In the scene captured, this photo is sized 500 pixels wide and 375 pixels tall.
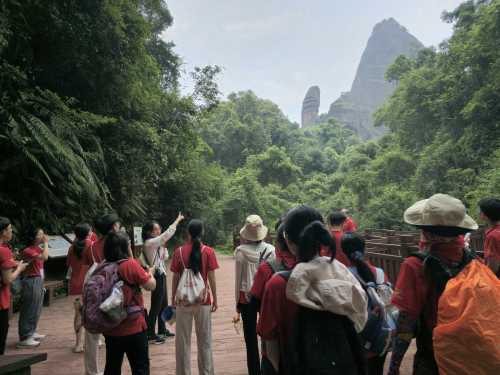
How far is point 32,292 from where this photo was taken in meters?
4.12

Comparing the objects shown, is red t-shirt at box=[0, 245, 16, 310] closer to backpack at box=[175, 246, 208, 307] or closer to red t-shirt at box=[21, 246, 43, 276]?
red t-shirt at box=[21, 246, 43, 276]

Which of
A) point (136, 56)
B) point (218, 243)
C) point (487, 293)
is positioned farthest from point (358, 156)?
point (487, 293)

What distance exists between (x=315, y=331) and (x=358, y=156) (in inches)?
1060

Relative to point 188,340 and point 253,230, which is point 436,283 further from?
point 188,340

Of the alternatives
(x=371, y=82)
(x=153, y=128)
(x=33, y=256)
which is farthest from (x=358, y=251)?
(x=371, y=82)

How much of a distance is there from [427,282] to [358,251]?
0.66 metres

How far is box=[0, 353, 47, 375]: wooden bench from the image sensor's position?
219cm

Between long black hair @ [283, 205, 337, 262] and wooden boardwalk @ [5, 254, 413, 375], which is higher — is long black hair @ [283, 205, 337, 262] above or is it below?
above

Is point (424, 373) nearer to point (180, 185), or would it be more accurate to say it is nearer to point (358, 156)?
point (180, 185)

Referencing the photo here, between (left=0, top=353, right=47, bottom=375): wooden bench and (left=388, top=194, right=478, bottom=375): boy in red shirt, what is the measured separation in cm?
267

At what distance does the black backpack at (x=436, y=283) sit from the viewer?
1562 millimetres

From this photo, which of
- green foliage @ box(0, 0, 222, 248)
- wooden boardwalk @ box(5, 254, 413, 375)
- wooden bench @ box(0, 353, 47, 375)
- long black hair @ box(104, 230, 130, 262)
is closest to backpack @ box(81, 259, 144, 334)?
long black hair @ box(104, 230, 130, 262)

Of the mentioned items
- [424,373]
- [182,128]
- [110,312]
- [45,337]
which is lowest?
[45,337]

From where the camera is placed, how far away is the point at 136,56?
8266 millimetres
